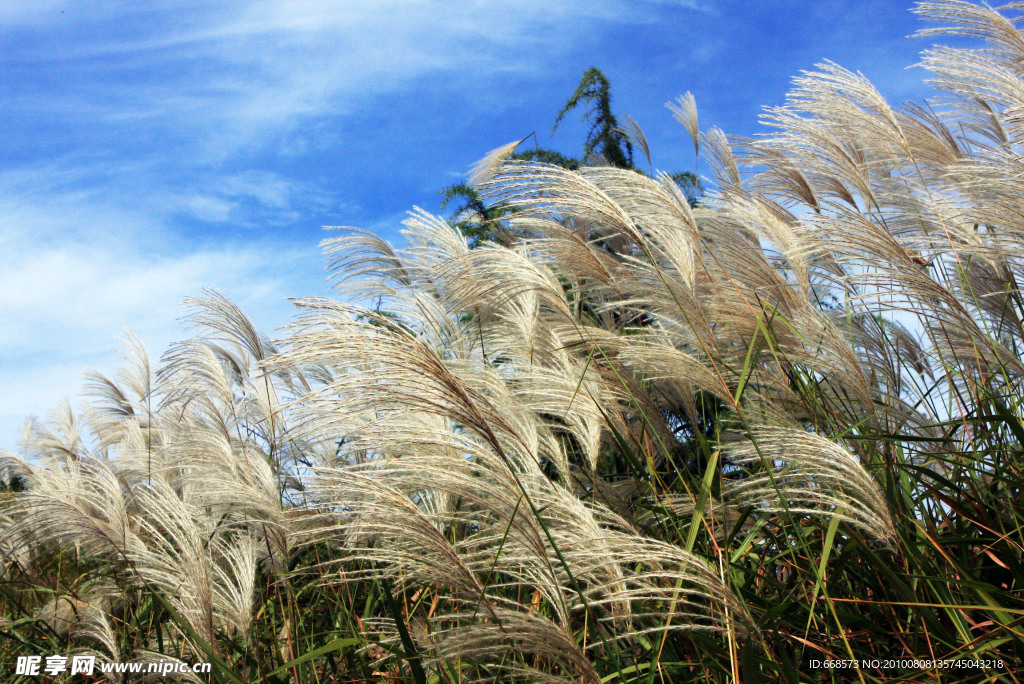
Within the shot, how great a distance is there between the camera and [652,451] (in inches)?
106

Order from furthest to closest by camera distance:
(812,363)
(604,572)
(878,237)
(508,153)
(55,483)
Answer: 1. (508,153)
2. (55,483)
3. (812,363)
4. (878,237)
5. (604,572)

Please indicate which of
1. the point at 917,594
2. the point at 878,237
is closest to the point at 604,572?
the point at 917,594

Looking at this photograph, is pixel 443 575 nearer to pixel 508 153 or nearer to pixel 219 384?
pixel 219 384

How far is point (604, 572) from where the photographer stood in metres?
1.61

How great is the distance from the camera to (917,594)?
1.73 meters

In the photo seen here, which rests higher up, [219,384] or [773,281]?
[219,384]

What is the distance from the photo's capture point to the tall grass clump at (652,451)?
4.62ft

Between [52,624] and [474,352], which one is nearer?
[474,352]

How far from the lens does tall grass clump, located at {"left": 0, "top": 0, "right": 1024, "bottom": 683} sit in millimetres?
1408

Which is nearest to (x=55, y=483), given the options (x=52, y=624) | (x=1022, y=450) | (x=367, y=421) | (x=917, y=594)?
(x=52, y=624)

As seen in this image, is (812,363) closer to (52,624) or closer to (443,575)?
(443,575)

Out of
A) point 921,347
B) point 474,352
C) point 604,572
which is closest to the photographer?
point 604,572

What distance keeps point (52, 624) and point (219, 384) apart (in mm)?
1430

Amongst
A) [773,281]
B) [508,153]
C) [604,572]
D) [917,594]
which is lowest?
[917,594]
